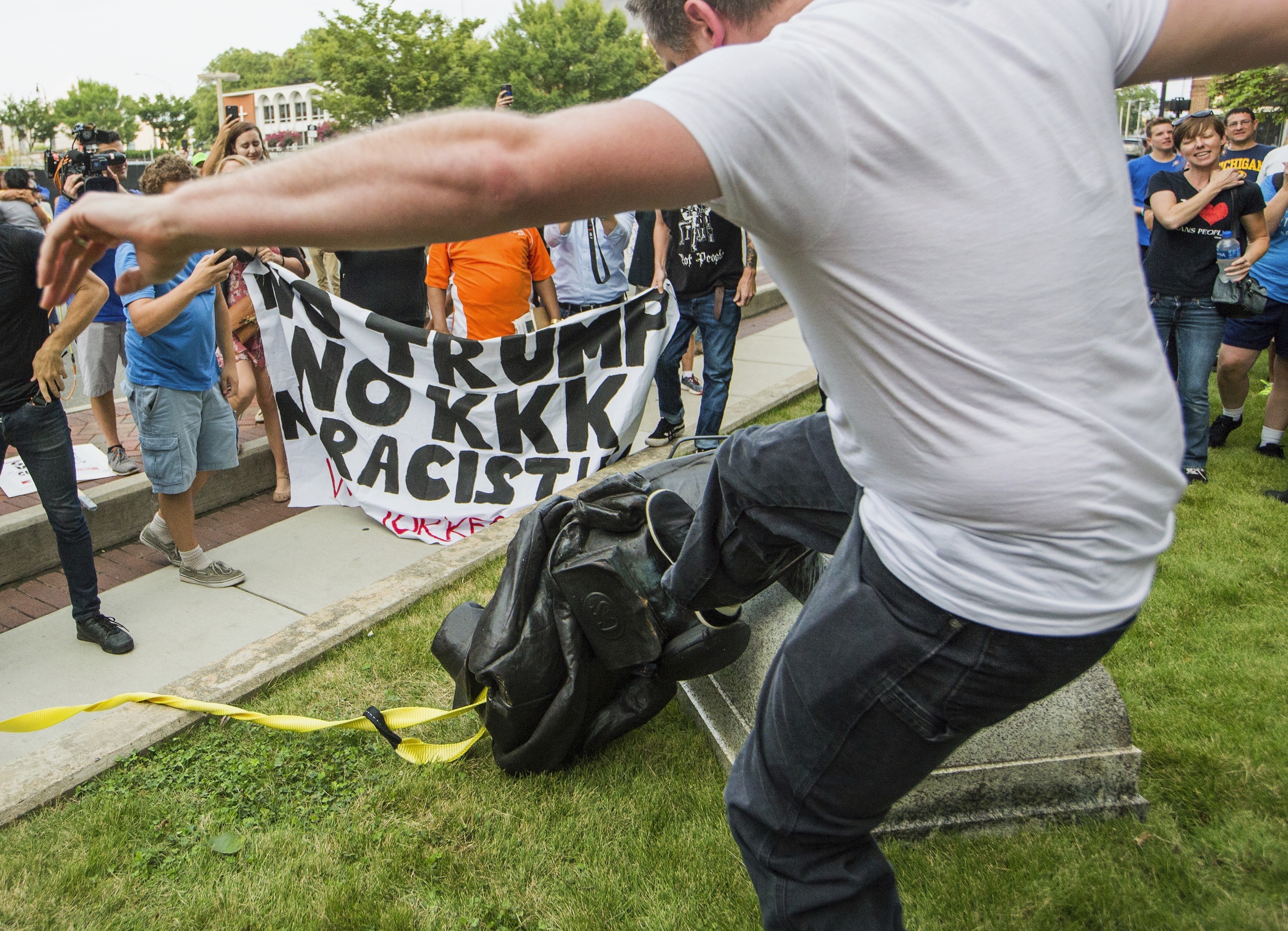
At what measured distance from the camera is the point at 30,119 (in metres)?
98.5

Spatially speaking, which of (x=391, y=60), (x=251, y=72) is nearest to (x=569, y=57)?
(x=391, y=60)

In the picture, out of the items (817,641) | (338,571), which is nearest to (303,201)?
(817,641)

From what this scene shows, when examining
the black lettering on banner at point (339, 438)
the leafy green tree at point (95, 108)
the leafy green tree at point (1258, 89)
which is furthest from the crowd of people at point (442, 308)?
the leafy green tree at point (95, 108)

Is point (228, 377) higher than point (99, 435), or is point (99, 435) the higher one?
point (228, 377)

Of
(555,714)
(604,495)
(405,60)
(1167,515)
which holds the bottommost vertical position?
(555,714)

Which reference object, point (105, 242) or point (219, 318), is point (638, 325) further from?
point (105, 242)

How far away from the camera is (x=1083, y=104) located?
1236 millimetres

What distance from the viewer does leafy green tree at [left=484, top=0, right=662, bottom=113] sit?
79188 mm

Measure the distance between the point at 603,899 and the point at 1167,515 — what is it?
166 centimetres

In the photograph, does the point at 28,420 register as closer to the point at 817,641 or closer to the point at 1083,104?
the point at 817,641

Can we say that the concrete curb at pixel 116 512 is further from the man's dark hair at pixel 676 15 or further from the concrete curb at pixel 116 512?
the man's dark hair at pixel 676 15

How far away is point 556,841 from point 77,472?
4.70m

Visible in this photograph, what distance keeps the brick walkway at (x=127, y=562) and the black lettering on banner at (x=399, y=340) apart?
110 centimetres

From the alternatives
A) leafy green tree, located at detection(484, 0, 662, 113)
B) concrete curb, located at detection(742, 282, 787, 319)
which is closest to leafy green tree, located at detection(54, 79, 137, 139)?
leafy green tree, located at detection(484, 0, 662, 113)
